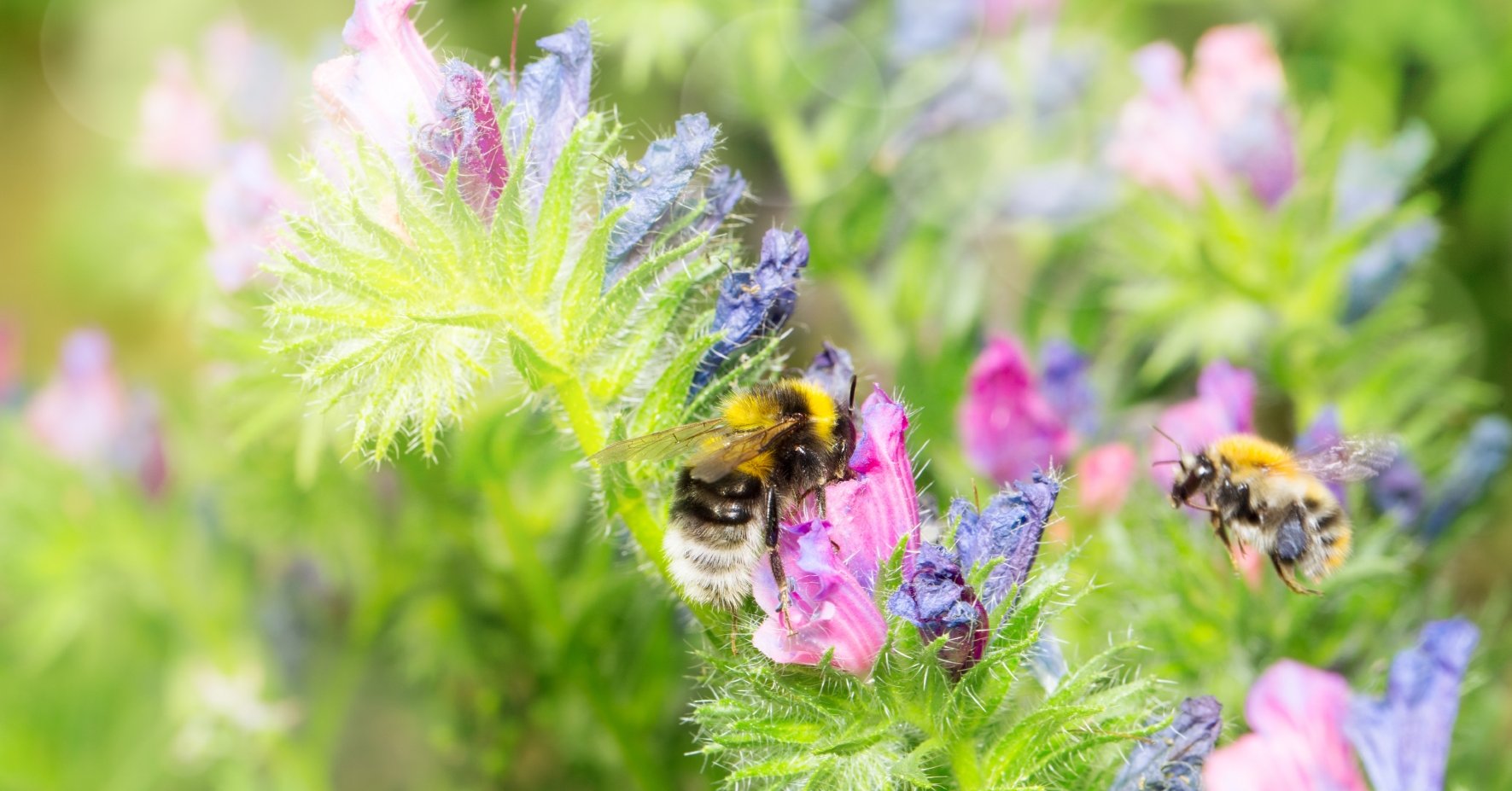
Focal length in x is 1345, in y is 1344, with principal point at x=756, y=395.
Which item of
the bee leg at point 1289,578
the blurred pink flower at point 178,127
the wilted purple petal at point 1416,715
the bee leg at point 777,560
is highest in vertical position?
the blurred pink flower at point 178,127

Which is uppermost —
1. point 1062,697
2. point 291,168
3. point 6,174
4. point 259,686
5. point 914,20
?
point 6,174

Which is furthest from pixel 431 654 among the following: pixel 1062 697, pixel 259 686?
pixel 1062 697

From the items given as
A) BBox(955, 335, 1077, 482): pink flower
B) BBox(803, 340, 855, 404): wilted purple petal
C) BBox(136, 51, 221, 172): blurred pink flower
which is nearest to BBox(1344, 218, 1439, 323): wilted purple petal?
BBox(955, 335, 1077, 482): pink flower

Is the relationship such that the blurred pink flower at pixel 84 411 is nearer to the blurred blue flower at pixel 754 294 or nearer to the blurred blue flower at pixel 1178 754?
the blurred blue flower at pixel 754 294

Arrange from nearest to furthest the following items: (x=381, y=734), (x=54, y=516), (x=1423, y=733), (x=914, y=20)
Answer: (x=1423, y=733) → (x=54, y=516) → (x=914, y=20) → (x=381, y=734)

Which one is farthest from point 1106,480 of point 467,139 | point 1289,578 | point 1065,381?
point 467,139

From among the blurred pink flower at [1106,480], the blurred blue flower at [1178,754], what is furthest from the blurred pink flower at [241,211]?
the blurred blue flower at [1178,754]

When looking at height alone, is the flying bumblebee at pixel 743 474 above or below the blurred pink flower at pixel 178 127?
below

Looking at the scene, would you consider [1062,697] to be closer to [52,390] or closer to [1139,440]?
[1139,440]
